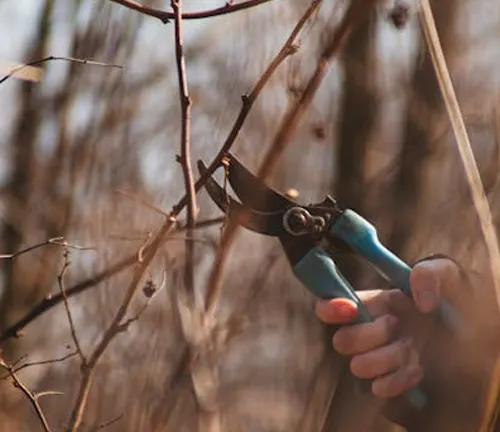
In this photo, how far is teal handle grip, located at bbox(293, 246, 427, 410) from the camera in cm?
125

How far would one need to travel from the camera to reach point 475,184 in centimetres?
111

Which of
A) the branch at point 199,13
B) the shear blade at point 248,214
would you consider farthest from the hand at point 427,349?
the branch at point 199,13

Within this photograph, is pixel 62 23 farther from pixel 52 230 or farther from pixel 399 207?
pixel 399 207

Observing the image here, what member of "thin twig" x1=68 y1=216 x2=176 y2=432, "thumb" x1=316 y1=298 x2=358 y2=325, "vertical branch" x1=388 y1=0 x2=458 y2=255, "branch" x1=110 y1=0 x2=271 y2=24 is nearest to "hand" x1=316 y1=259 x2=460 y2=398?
"thumb" x1=316 y1=298 x2=358 y2=325

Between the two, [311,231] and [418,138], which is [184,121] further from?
[418,138]

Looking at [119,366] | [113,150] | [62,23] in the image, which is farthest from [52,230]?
[119,366]

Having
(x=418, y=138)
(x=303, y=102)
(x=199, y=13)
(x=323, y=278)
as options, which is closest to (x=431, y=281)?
(x=323, y=278)

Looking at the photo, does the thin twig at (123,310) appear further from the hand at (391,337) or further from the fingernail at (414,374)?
the fingernail at (414,374)

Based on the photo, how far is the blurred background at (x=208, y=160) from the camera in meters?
2.06

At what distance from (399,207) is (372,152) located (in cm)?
60

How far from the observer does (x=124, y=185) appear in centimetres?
294

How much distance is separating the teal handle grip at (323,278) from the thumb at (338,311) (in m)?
0.01

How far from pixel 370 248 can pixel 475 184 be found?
0.21m

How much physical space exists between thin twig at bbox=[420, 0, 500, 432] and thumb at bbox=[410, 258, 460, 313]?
9cm
